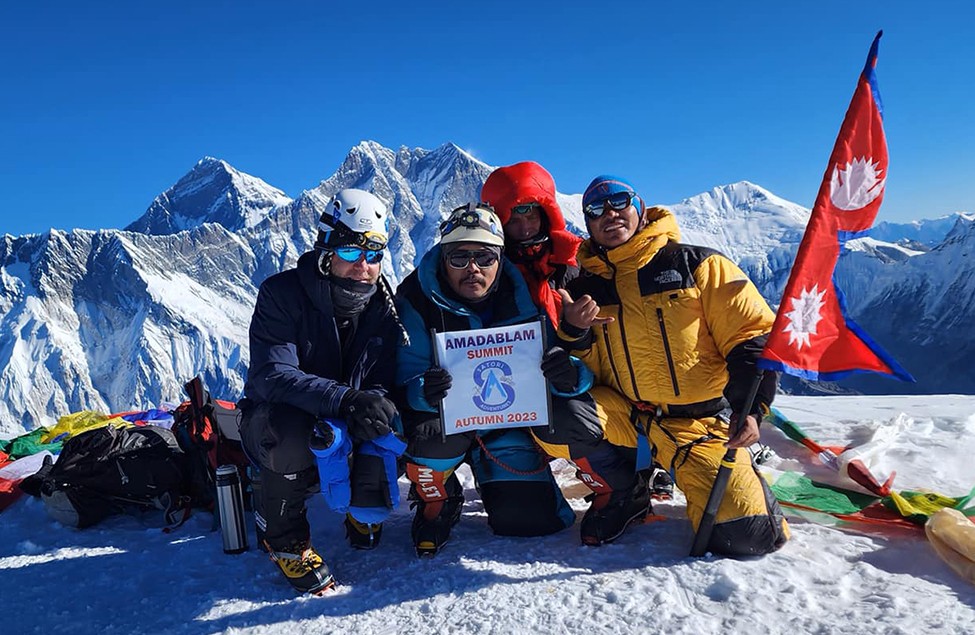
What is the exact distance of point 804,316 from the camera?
3275mm

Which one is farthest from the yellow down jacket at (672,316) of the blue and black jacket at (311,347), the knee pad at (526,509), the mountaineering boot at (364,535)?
the mountaineering boot at (364,535)

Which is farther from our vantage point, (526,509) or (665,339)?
(526,509)

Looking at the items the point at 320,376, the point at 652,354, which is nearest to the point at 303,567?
the point at 320,376

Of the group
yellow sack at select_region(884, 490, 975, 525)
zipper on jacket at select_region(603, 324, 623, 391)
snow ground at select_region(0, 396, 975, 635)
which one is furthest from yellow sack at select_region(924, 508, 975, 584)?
zipper on jacket at select_region(603, 324, 623, 391)

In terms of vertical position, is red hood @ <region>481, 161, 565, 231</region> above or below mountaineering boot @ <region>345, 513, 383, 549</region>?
above

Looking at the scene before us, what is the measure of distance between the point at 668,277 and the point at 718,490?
127 centimetres

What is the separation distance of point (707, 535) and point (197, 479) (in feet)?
12.1

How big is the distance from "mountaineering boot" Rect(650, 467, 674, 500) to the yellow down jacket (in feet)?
2.89

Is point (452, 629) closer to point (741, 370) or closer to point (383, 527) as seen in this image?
point (383, 527)

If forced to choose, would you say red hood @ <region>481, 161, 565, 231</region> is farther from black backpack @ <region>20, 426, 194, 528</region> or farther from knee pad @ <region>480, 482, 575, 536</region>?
black backpack @ <region>20, 426, 194, 528</region>

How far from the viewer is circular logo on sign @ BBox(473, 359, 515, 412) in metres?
3.66

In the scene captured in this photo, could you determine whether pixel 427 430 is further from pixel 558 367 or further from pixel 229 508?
pixel 229 508

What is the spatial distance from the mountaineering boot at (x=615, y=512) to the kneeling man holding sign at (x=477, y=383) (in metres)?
0.24

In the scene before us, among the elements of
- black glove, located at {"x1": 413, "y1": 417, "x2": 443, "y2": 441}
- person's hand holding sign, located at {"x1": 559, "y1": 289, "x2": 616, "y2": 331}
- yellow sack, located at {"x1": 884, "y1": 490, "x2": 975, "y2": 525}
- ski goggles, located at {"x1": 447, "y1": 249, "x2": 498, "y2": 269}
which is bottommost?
yellow sack, located at {"x1": 884, "y1": 490, "x2": 975, "y2": 525}
